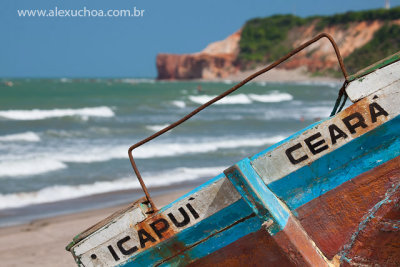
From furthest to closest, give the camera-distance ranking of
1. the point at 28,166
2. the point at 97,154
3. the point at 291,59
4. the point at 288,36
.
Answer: the point at 288,36 < the point at 291,59 < the point at 97,154 < the point at 28,166

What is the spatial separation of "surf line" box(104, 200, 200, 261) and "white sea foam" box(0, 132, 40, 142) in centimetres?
1339

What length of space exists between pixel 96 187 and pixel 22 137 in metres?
7.92

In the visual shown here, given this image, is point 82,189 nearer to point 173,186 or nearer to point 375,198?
point 173,186

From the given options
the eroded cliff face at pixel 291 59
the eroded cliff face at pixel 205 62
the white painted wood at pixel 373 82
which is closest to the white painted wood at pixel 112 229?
the white painted wood at pixel 373 82

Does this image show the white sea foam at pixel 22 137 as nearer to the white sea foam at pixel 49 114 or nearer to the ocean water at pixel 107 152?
the ocean water at pixel 107 152

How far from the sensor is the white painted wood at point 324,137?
251 centimetres

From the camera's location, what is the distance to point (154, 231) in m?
2.77

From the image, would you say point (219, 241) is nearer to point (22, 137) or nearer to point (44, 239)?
point (44, 239)

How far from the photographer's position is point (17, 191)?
28.3 feet

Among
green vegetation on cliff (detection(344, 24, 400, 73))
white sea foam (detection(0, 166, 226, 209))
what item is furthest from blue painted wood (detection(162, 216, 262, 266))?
green vegetation on cliff (detection(344, 24, 400, 73))

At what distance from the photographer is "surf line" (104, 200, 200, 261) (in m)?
2.70

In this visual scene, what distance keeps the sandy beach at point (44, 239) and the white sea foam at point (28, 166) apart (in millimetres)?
3122

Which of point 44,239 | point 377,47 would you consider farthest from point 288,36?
Answer: point 44,239

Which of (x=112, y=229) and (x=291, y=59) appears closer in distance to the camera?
(x=112, y=229)
